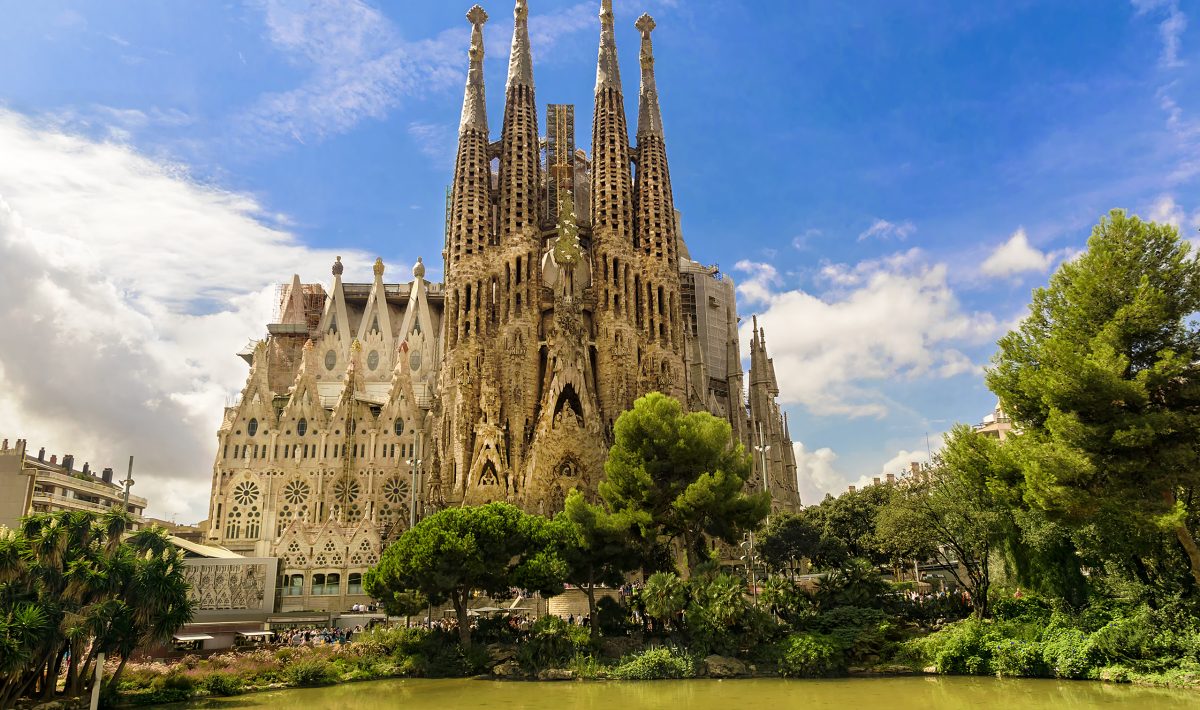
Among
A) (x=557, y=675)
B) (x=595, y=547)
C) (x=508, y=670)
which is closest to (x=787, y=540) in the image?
(x=595, y=547)

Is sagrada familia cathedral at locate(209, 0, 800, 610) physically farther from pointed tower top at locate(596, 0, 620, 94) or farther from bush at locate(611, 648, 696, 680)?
bush at locate(611, 648, 696, 680)

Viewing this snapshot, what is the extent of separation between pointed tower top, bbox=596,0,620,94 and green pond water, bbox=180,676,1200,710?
46.9 m

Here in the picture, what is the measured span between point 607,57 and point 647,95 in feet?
13.8

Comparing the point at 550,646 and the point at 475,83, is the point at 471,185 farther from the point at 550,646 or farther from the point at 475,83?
the point at 550,646

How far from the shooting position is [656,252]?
58.4 metres

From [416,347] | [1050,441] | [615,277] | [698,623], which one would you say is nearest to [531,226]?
[615,277]

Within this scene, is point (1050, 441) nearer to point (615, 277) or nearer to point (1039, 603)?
point (1039, 603)

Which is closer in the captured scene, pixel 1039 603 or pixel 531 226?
pixel 1039 603

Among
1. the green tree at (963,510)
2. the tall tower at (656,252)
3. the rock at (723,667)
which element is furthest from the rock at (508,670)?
the tall tower at (656,252)

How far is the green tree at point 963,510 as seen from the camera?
88.2 ft

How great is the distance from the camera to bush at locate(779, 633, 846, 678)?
27.0 meters

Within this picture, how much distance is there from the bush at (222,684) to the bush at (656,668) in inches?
465

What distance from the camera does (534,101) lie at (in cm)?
6078

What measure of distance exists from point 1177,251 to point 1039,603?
11.8 metres
